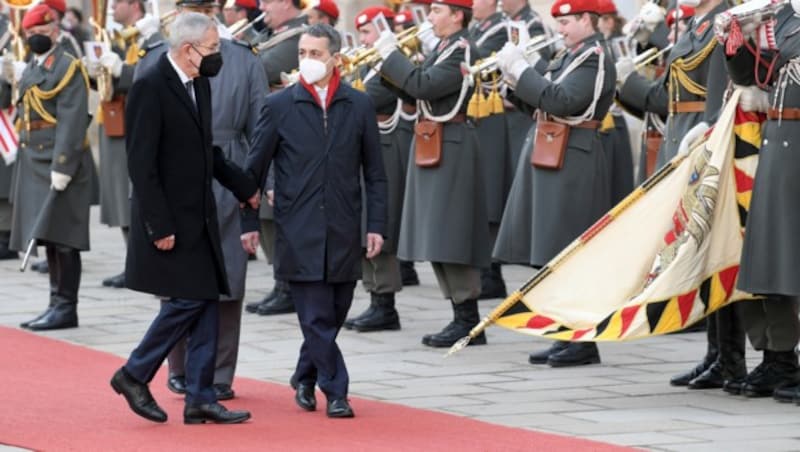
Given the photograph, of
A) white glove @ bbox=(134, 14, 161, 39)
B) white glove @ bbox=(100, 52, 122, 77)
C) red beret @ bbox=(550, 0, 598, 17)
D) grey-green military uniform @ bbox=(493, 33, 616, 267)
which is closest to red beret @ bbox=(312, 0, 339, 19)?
white glove @ bbox=(134, 14, 161, 39)

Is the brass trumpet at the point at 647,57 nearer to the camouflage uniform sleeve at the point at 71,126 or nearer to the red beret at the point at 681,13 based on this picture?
the red beret at the point at 681,13

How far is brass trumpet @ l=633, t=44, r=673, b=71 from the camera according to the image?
1132cm

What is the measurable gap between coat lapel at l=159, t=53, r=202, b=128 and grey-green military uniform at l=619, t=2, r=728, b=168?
2.33 meters

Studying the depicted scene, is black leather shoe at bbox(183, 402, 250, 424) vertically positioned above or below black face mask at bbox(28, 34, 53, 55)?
below

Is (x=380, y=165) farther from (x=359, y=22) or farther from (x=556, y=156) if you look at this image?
(x=359, y=22)

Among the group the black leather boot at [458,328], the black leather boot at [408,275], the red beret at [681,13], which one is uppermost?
the red beret at [681,13]

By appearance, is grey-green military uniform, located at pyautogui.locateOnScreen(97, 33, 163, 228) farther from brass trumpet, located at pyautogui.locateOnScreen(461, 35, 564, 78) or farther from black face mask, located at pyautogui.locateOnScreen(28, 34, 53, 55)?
brass trumpet, located at pyautogui.locateOnScreen(461, 35, 564, 78)

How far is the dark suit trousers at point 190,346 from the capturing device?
8328 millimetres

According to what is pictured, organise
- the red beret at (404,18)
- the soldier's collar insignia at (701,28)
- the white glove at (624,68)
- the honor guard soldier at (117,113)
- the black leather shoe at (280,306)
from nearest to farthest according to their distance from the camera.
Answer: the soldier's collar insignia at (701,28) < the white glove at (624,68) < the black leather shoe at (280,306) < the red beret at (404,18) < the honor guard soldier at (117,113)

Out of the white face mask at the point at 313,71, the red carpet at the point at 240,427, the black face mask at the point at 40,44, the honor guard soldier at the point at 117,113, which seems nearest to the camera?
the red carpet at the point at 240,427

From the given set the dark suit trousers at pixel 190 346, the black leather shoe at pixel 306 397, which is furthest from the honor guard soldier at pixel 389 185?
the dark suit trousers at pixel 190 346

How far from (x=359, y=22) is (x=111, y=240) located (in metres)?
5.29

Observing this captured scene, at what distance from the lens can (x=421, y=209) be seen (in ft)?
35.9

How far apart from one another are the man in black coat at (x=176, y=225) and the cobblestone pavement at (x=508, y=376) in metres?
1.03
